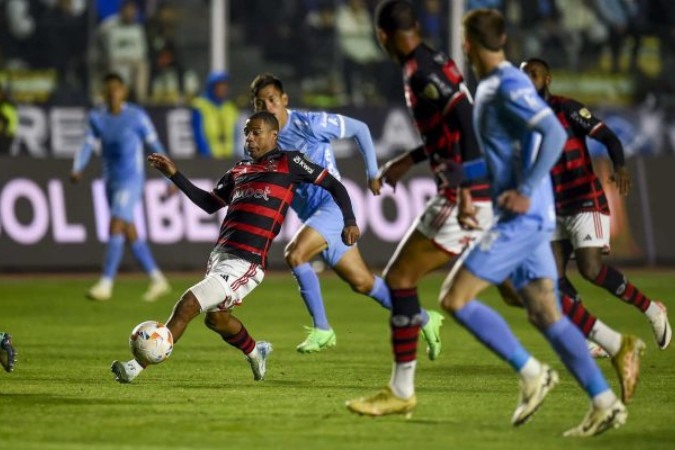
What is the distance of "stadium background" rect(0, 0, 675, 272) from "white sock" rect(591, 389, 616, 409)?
1322cm

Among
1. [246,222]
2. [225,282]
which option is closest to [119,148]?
[246,222]

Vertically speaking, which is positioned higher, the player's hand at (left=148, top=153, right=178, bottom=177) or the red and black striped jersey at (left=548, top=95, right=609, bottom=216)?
the player's hand at (left=148, top=153, right=178, bottom=177)

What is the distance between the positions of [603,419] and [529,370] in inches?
18.1

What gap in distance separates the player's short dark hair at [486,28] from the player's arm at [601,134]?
138 inches

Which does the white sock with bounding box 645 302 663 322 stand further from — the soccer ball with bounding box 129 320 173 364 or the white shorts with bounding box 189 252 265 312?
the soccer ball with bounding box 129 320 173 364

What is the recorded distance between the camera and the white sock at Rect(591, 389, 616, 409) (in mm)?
8414

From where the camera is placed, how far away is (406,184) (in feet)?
69.1

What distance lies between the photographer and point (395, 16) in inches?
369

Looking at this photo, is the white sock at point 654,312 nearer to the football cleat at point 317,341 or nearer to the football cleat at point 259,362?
the football cleat at point 317,341

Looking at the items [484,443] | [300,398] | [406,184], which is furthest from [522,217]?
[406,184]

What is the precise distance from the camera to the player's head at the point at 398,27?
9.37 meters

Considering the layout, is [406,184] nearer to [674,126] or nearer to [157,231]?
[157,231]

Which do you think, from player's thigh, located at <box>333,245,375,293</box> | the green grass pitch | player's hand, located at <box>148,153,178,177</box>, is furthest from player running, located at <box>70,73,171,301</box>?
player's hand, located at <box>148,153,178,177</box>

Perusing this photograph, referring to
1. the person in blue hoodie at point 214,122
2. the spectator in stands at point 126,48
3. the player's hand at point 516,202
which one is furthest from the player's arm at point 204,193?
the spectator in stands at point 126,48
